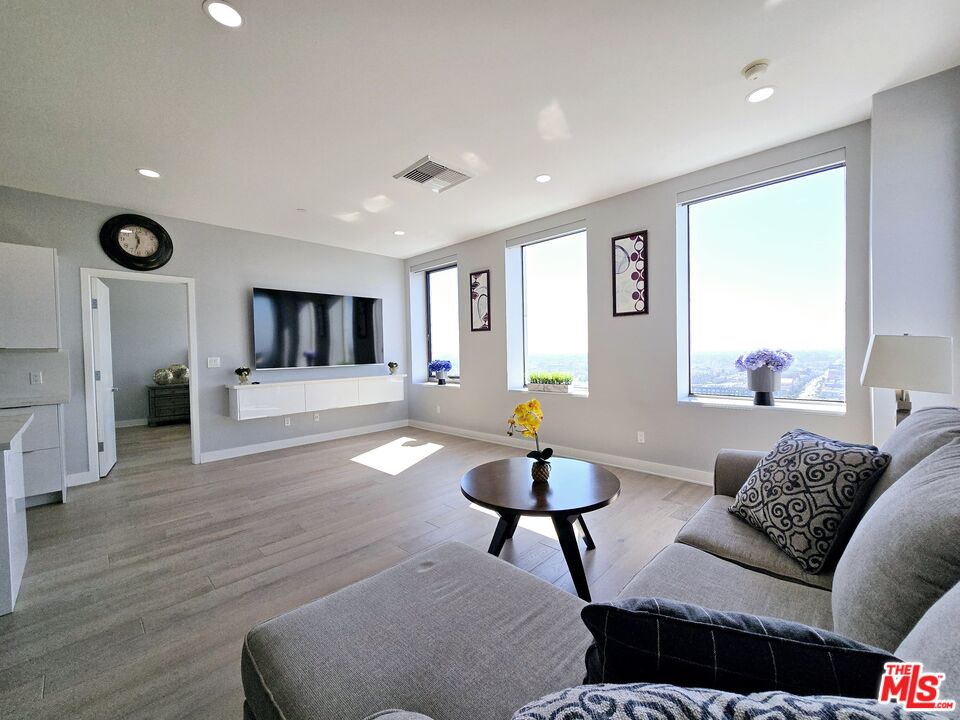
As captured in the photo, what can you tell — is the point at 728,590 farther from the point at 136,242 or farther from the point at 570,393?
the point at 136,242

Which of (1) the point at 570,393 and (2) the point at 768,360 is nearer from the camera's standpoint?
(2) the point at 768,360

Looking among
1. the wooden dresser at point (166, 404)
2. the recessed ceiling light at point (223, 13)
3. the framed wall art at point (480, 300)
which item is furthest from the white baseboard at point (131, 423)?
the recessed ceiling light at point (223, 13)

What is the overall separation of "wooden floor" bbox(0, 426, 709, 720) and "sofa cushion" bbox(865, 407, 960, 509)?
120 cm

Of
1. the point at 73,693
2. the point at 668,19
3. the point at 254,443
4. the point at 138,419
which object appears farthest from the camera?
the point at 138,419

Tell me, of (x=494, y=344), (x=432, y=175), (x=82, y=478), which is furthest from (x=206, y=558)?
(x=494, y=344)

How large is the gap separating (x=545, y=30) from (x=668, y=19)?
558 millimetres

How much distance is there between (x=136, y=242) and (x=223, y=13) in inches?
131

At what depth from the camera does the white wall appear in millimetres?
2727

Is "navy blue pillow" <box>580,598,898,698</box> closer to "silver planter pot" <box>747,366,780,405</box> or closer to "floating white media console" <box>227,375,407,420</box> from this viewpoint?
"silver planter pot" <box>747,366,780,405</box>

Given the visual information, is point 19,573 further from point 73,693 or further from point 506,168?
point 506,168

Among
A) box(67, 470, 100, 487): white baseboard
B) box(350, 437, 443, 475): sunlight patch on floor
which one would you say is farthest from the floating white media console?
box(67, 470, 100, 487): white baseboard

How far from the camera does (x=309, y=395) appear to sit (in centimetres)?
497

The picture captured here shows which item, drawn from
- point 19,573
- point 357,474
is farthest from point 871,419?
point 19,573

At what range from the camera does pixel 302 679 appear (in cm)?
86
